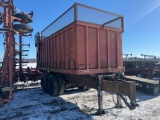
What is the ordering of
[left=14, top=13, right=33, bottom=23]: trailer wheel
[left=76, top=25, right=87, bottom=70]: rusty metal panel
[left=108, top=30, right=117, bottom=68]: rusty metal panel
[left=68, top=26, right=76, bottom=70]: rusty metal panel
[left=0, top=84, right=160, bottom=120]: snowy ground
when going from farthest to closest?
[left=14, top=13, right=33, bottom=23]: trailer wheel → [left=108, top=30, right=117, bottom=68]: rusty metal panel → [left=68, top=26, right=76, bottom=70]: rusty metal panel → [left=76, top=25, right=87, bottom=70]: rusty metal panel → [left=0, top=84, right=160, bottom=120]: snowy ground

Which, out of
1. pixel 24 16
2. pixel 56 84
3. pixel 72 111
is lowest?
pixel 72 111

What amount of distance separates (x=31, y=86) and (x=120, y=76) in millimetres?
7405

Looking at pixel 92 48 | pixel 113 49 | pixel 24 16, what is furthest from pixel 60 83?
pixel 24 16

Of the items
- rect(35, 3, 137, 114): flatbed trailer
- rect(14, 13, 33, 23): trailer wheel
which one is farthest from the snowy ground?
rect(14, 13, 33, 23): trailer wheel

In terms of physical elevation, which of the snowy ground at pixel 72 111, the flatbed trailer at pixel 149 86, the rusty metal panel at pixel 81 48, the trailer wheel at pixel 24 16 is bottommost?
the snowy ground at pixel 72 111

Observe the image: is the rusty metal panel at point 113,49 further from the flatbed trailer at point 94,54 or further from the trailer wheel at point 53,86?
the trailer wheel at point 53,86

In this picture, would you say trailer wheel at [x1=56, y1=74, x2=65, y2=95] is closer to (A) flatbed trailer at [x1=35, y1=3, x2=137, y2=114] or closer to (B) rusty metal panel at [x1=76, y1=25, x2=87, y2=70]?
(A) flatbed trailer at [x1=35, y1=3, x2=137, y2=114]

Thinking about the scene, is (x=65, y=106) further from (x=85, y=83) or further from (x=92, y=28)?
(x=92, y=28)

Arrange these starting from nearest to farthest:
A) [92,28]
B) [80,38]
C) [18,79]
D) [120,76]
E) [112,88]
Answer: [112,88]
[80,38]
[92,28]
[120,76]
[18,79]

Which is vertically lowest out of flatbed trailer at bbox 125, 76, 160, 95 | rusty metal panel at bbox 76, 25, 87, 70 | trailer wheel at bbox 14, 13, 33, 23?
flatbed trailer at bbox 125, 76, 160, 95

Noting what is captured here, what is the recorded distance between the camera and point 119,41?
260 inches

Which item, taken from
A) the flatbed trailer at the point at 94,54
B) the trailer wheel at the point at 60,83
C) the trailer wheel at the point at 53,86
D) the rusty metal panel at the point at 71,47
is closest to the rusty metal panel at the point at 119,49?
the flatbed trailer at the point at 94,54

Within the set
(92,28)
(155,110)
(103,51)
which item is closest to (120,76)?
(103,51)

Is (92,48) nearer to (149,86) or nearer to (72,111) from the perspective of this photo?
(72,111)
